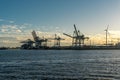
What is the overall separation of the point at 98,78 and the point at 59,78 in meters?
7.11

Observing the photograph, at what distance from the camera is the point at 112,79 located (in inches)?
2067

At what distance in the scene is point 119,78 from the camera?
2105 inches

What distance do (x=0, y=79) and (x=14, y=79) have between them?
2588mm

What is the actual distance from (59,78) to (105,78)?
8.39 m

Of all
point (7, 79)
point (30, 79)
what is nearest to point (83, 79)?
point (30, 79)

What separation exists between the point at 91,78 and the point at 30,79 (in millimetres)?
11069

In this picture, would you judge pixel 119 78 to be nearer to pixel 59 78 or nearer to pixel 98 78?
pixel 98 78

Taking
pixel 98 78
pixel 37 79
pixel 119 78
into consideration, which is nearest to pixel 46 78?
pixel 37 79

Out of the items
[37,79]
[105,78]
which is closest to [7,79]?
[37,79]

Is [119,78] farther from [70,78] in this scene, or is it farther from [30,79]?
[30,79]

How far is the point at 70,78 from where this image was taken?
54.2 meters

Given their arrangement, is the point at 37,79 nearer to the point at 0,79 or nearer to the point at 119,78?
the point at 0,79

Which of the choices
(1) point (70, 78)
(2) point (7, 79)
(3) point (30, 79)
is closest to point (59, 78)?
(1) point (70, 78)

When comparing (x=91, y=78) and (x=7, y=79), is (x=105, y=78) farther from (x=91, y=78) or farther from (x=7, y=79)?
(x=7, y=79)
